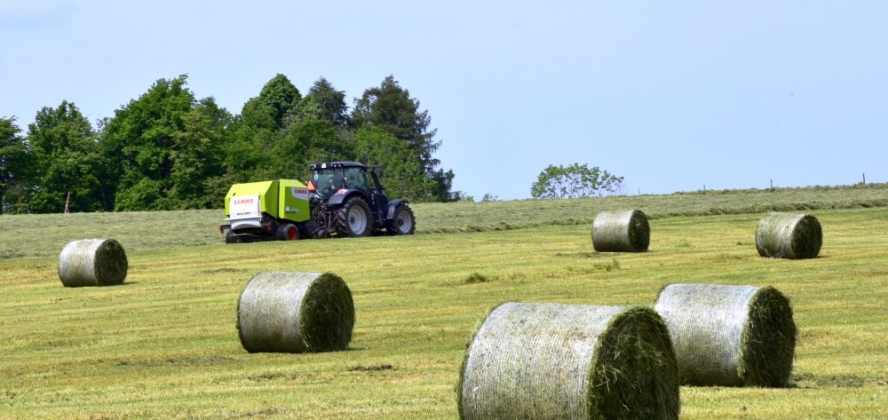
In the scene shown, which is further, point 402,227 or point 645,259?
point 402,227

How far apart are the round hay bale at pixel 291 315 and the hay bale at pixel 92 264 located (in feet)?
41.3

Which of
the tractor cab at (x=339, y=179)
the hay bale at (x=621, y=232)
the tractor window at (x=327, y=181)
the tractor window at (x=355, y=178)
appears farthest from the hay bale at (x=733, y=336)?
the tractor window at (x=327, y=181)

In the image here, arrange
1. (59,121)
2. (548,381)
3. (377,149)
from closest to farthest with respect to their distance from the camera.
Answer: (548,381) < (59,121) < (377,149)

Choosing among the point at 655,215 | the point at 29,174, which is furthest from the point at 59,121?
the point at 655,215

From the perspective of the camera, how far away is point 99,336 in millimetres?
19703

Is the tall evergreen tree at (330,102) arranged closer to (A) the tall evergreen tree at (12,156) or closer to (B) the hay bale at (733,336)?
(A) the tall evergreen tree at (12,156)

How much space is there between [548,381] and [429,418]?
1748mm

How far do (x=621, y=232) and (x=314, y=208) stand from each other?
1130 centimetres

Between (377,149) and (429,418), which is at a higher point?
(377,149)

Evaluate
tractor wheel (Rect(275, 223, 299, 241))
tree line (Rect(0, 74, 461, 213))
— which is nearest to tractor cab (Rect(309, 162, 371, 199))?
tractor wheel (Rect(275, 223, 299, 241))

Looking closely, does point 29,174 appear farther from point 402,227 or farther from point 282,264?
point 282,264

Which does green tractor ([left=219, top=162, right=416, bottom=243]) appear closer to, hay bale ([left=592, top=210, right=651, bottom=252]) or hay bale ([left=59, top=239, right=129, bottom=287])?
hay bale ([left=592, top=210, right=651, bottom=252])

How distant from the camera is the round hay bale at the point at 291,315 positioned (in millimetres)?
16684

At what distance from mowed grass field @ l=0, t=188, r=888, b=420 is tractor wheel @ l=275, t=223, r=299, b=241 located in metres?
1.29
